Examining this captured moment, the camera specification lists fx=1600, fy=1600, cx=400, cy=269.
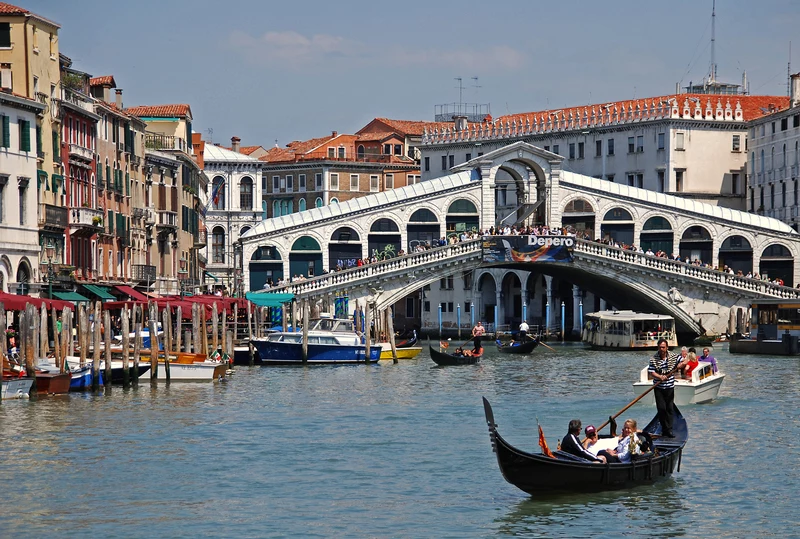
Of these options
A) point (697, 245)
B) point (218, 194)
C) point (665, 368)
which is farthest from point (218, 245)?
point (665, 368)

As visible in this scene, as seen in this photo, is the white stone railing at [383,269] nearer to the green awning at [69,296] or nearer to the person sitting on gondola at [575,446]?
the green awning at [69,296]

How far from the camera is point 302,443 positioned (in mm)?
24844

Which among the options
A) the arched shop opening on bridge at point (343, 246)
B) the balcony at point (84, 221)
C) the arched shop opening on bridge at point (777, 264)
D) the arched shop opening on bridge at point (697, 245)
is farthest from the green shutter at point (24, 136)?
the arched shop opening on bridge at point (777, 264)

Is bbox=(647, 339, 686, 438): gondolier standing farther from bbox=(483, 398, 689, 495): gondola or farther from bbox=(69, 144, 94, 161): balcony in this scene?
bbox=(69, 144, 94, 161): balcony

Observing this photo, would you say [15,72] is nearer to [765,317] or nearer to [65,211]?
[65,211]

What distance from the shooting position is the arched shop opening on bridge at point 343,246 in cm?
5616

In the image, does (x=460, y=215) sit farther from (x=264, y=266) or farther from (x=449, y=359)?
(x=449, y=359)

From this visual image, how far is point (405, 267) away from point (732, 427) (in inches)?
972

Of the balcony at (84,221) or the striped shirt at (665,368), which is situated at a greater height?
the balcony at (84,221)

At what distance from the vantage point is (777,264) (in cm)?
5819

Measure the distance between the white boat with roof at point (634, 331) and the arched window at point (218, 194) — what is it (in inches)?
1150

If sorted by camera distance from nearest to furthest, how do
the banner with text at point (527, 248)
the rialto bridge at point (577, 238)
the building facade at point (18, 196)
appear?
the building facade at point (18, 196), the banner with text at point (527, 248), the rialto bridge at point (577, 238)

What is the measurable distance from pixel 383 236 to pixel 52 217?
67.3ft

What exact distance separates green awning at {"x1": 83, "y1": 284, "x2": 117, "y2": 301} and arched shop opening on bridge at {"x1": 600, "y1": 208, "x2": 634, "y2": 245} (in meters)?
22.3
